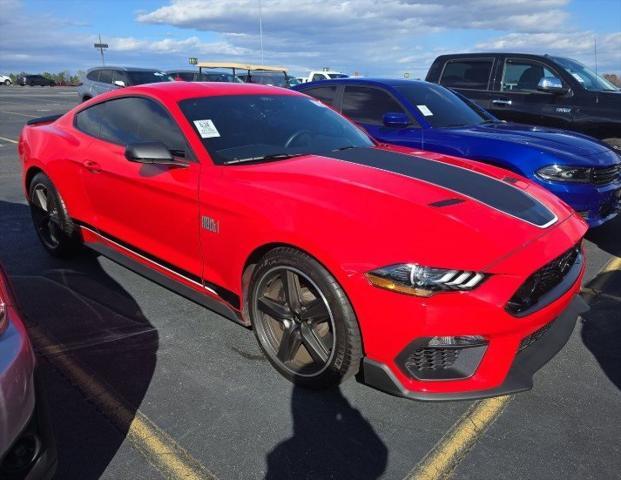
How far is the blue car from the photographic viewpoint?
4.54 metres

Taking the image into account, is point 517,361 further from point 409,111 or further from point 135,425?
point 409,111

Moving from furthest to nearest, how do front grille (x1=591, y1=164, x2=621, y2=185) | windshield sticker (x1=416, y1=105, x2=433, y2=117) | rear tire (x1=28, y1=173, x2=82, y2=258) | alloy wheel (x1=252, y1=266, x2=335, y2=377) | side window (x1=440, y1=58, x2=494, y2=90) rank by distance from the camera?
side window (x1=440, y1=58, x2=494, y2=90)
windshield sticker (x1=416, y1=105, x2=433, y2=117)
front grille (x1=591, y1=164, x2=621, y2=185)
rear tire (x1=28, y1=173, x2=82, y2=258)
alloy wheel (x1=252, y1=266, x2=335, y2=377)

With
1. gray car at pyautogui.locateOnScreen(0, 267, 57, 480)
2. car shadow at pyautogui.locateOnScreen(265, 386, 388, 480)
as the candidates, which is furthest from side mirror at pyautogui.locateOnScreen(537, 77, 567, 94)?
gray car at pyautogui.locateOnScreen(0, 267, 57, 480)

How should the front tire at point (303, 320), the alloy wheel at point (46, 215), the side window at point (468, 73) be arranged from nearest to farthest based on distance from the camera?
the front tire at point (303, 320), the alloy wheel at point (46, 215), the side window at point (468, 73)

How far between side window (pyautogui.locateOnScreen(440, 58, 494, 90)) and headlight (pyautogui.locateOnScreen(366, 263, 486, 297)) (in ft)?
21.2

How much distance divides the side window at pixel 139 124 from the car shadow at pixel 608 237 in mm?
4120

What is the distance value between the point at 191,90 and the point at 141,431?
7.28ft

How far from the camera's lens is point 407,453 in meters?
2.23

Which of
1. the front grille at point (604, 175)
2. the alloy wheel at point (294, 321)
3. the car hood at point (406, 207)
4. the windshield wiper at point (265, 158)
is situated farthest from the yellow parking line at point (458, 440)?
the front grille at point (604, 175)

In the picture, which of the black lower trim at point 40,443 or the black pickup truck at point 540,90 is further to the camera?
the black pickup truck at point 540,90

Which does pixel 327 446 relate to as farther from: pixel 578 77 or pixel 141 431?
pixel 578 77

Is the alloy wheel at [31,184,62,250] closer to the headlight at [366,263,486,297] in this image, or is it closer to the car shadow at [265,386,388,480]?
the car shadow at [265,386,388,480]

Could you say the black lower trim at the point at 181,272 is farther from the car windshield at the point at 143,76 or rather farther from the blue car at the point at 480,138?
the car windshield at the point at 143,76

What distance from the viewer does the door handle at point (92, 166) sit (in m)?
3.65
